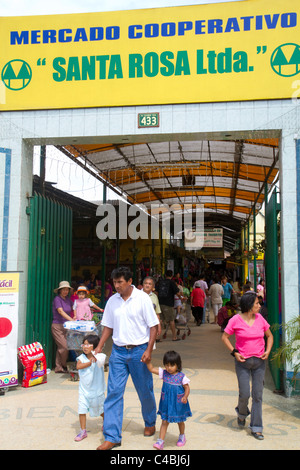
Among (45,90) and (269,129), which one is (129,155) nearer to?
(45,90)

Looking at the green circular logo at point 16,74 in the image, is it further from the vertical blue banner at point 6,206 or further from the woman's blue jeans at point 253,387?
the woman's blue jeans at point 253,387

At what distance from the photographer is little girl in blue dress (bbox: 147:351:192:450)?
4.16 m

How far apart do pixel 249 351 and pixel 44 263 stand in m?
4.00

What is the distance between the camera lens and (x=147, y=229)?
16641mm

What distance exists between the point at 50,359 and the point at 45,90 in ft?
14.0

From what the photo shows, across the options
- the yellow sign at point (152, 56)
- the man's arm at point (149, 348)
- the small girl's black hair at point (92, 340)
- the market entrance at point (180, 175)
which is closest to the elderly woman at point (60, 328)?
the small girl's black hair at point (92, 340)

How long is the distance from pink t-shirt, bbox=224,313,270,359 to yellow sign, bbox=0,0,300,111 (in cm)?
327

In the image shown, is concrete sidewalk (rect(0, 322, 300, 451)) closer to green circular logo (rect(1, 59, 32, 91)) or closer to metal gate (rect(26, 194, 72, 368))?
metal gate (rect(26, 194, 72, 368))

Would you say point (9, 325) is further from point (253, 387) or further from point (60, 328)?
point (253, 387)

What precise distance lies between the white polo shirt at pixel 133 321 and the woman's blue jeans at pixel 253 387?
108cm

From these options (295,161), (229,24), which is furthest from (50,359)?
(229,24)

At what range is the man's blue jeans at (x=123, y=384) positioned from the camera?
420cm

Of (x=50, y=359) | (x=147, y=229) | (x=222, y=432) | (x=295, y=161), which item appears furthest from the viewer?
(x=147, y=229)

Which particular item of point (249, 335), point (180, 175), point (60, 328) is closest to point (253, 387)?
point (249, 335)
